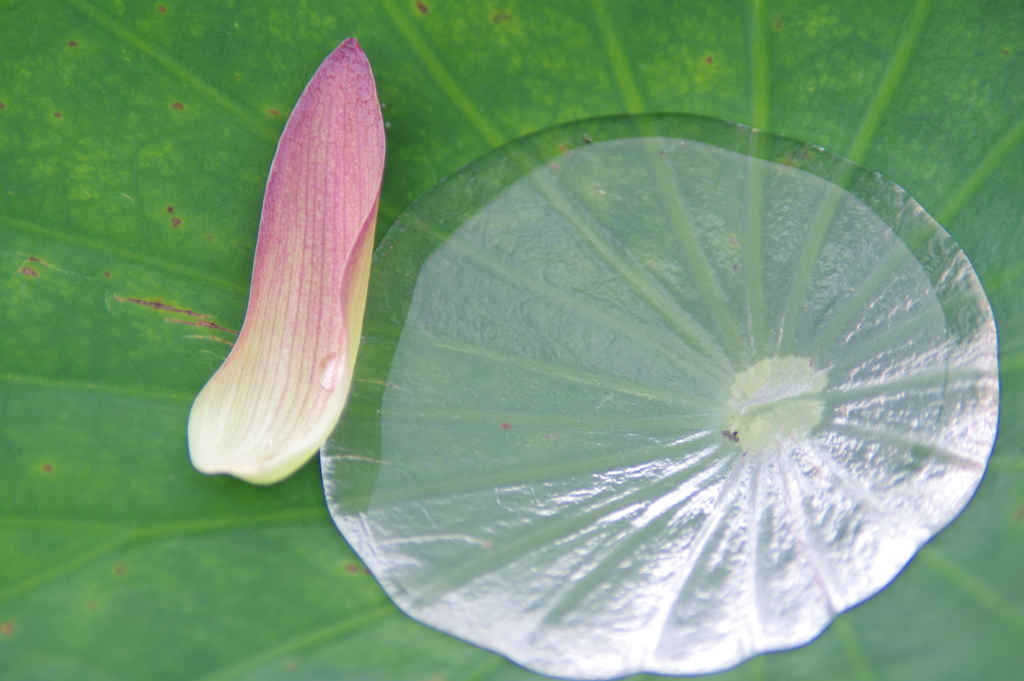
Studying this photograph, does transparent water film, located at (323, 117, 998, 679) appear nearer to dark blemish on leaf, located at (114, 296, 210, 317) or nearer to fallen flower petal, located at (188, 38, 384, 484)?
fallen flower petal, located at (188, 38, 384, 484)

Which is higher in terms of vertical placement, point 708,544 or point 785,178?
point 785,178

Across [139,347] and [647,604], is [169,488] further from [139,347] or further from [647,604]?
[647,604]

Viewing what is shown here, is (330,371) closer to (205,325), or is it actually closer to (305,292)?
(305,292)

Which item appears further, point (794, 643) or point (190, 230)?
point (190, 230)

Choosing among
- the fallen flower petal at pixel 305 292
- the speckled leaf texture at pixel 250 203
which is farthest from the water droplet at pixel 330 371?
the speckled leaf texture at pixel 250 203

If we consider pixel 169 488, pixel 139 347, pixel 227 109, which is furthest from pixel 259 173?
pixel 169 488

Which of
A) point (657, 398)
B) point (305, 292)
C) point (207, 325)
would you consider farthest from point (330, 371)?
point (657, 398)
